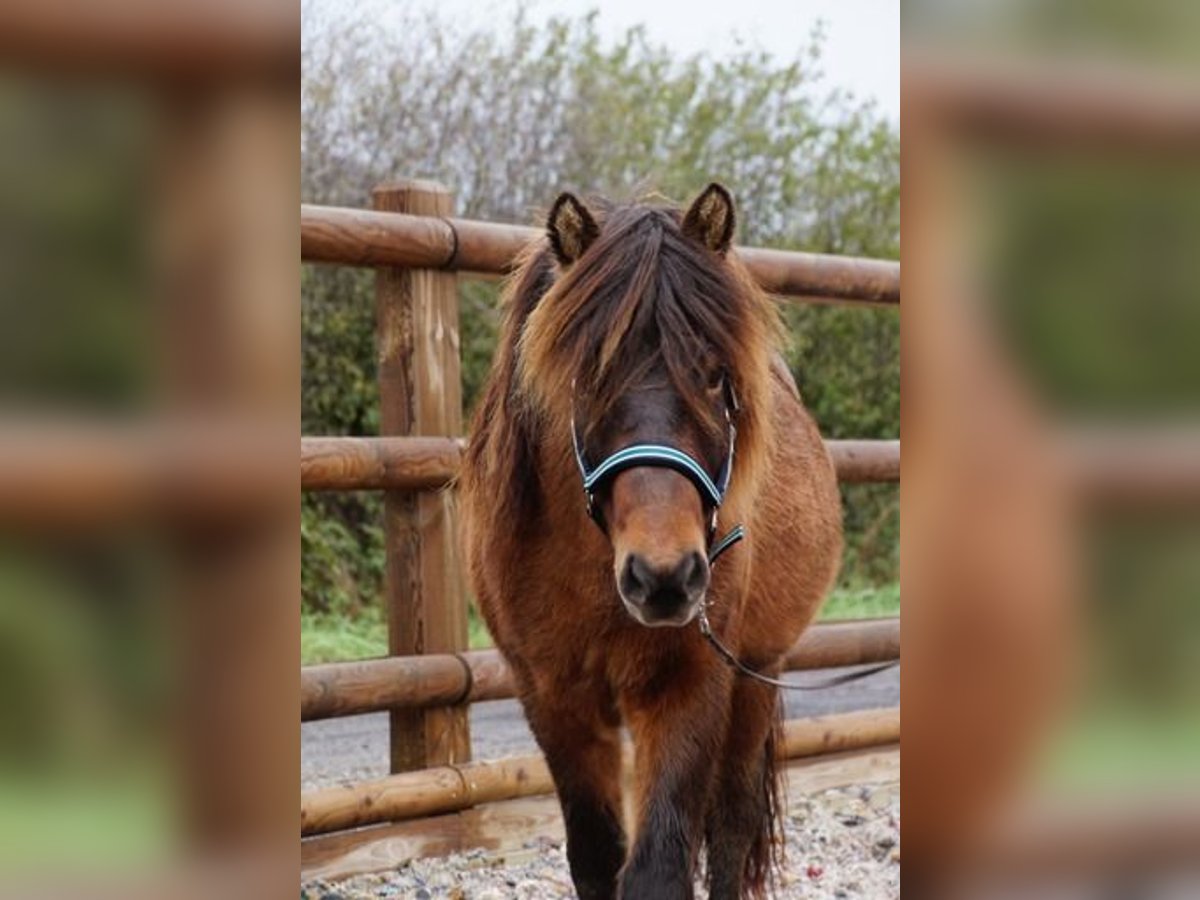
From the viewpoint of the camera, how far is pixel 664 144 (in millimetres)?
6328

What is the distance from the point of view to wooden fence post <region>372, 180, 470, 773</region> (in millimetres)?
3148

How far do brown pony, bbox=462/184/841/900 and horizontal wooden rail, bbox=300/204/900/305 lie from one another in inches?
27.9

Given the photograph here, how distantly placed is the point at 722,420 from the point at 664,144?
15.2 ft

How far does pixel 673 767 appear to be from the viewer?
6.61 ft

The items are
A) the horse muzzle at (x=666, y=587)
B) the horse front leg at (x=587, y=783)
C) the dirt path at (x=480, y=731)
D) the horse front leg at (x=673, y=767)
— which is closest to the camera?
the horse muzzle at (x=666, y=587)

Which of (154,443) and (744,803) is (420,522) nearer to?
(744,803)

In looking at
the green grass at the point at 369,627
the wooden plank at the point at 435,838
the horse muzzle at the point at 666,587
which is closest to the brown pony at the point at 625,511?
the horse muzzle at the point at 666,587

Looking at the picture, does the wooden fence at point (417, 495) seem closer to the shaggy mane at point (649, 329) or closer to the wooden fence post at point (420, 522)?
the wooden fence post at point (420, 522)

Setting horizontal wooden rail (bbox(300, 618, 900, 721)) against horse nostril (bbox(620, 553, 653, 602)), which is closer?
horse nostril (bbox(620, 553, 653, 602))

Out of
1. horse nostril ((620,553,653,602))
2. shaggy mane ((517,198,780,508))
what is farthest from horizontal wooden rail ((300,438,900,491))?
horse nostril ((620,553,653,602))

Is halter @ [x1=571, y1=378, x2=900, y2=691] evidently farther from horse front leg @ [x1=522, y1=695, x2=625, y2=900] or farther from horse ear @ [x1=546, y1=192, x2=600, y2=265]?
horse front leg @ [x1=522, y1=695, x2=625, y2=900]

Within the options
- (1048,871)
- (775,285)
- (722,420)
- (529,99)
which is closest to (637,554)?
(722,420)

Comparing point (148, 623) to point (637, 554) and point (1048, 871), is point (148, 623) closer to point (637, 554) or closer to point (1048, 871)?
point (1048, 871)

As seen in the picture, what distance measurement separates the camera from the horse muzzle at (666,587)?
64.6 inches
